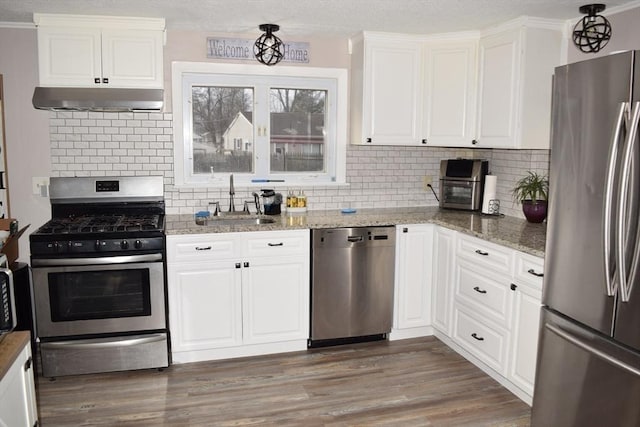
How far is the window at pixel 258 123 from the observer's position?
4062 millimetres

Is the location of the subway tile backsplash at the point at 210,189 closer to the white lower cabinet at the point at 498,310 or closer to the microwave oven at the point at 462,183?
the microwave oven at the point at 462,183

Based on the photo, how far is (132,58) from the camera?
3609mm

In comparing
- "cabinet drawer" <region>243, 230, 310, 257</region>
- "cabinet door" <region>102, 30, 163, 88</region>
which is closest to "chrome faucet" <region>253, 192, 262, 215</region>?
"cabinet drawer" <region>243, 230, 310, 257</region>

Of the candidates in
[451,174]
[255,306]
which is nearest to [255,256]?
[255,306]

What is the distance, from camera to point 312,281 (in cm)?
372

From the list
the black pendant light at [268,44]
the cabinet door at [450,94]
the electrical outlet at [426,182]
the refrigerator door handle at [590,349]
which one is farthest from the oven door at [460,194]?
the refrigerator door handle at [590,349]

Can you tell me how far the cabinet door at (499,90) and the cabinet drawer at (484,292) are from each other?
96 cm

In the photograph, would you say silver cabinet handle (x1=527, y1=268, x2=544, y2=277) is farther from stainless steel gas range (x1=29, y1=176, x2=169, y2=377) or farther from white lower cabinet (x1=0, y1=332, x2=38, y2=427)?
white lower cabinet (x1=0, y1=332, x2=38, y2=427)

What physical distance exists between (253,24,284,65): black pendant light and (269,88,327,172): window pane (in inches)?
16.6

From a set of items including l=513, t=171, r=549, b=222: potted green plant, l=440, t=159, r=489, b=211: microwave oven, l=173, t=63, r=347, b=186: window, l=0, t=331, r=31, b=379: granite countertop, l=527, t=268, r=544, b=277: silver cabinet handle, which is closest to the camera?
l=0, t=331, r=31, b=379: granite countertop

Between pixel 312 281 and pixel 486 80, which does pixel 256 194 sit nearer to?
pixel 312 281

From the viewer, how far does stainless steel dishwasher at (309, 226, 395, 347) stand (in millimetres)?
3715

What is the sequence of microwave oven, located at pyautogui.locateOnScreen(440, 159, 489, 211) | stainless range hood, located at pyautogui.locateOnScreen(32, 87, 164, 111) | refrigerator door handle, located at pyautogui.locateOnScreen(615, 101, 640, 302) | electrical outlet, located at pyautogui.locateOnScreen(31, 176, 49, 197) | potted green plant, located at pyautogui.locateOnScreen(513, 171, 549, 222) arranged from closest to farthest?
refrigerator door handle, located at pyautogui.locateOnScreen(615, 101, 640, 302) → stainless range hood, located at pyautogui.locateOnScreen(32, 87, 164, 111) → potted green plant, located at pyautogui.locateOnScreen(513, 171, 549, 222) → electrical outlet, located at pyautogui.locateOnScreen(31, 176, 49, 197) → microwave oven, located at pyautogui.locateOnScreen(440, 159, 489, 211)

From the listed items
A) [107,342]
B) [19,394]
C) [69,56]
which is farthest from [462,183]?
[19,394]
